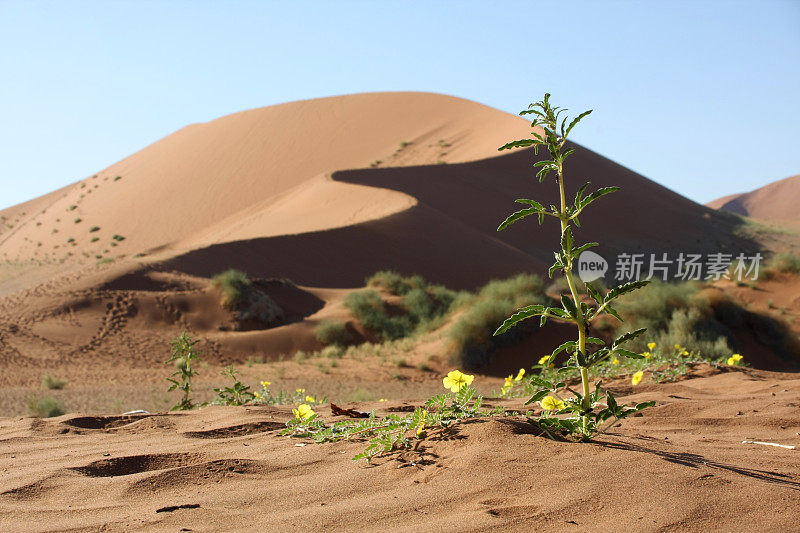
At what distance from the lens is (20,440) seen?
12.2ft

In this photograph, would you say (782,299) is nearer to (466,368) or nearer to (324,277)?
(466,368)

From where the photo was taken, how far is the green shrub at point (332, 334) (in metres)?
15.5

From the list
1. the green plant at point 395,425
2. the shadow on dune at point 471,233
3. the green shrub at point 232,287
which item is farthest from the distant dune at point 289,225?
the green plant at point 395,425

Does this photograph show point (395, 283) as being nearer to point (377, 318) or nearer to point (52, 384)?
point (377, 318)

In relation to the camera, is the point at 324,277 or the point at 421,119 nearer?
the point at 324,277

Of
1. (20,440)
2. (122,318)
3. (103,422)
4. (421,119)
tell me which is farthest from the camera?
(421,119)

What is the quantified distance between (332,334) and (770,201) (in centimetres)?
11080

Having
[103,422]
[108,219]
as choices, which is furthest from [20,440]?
[108,219]

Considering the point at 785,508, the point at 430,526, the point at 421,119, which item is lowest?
the point at 430,526

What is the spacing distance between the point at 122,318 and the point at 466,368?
8702mm

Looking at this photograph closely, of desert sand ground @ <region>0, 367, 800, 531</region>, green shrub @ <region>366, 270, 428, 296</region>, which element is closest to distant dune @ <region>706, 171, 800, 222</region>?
green shrub @ <region>366, 270, 428, 296</region>

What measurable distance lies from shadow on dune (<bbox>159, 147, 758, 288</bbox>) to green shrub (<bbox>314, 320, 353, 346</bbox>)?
696 cm

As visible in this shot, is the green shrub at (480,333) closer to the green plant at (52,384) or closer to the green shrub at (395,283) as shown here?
the green shrub at (395,283)

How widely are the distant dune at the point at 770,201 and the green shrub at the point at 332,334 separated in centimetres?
9856
